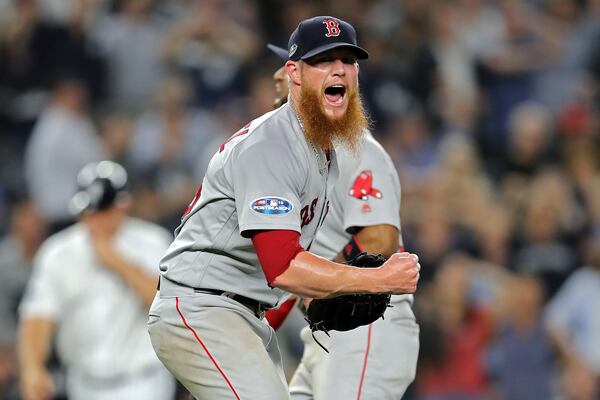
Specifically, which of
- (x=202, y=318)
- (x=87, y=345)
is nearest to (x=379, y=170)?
(x=202, y=318)

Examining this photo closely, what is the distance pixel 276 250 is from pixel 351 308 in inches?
16.2

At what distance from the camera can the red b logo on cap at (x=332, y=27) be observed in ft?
13.0

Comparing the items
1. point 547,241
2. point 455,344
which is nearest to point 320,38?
point 455,344

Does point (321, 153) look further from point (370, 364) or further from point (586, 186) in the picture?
point (586, 186)

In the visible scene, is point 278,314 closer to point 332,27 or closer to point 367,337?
point 367,337

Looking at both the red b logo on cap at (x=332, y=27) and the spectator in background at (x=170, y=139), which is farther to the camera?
the spectator in background at (x=170, y=139)

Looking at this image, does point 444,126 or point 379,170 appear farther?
point 444,126

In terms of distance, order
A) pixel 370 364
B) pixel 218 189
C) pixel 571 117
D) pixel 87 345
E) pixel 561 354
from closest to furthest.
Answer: pixel 218 189, pixel 370 364, pixel 87 345, pixel 561 354, pixel 571 117

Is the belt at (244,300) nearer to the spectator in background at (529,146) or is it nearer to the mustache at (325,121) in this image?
the mustache at (325,121)

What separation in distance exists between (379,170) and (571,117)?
6.06 metres

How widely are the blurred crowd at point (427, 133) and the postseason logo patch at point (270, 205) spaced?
457 centimetres

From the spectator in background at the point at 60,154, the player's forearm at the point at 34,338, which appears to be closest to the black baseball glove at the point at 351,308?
the player's forearm at the point at 34,338

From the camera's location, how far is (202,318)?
4.03 metres

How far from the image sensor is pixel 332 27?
3.98 meters
